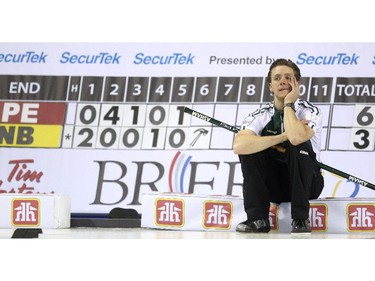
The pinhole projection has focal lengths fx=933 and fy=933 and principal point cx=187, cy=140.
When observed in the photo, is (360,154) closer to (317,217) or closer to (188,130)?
(188,130)

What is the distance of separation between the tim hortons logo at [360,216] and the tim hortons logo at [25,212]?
2.00 m

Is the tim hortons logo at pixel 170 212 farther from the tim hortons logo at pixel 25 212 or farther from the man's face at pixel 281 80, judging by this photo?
the man's face at pixel 281 80

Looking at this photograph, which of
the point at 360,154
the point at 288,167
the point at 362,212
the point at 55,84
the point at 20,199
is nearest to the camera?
the point at 288,167

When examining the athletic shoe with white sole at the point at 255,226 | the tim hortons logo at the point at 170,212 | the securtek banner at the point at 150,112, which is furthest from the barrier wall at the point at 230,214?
the securtek banner at the point at 150,112

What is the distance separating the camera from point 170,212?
5.79 metres

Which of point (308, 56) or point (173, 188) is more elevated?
point (308, 56)

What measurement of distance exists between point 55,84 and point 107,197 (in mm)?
1067

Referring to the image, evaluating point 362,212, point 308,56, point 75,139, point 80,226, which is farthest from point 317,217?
point 75,139

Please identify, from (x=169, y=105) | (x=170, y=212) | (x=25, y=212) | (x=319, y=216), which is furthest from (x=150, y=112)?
(x=319, y=216)

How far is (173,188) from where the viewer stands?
7.51 m

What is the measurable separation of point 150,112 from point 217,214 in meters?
2.12

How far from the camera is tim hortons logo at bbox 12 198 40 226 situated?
6082 mm

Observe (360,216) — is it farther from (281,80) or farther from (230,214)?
(281,80)

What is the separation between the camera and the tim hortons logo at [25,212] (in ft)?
20.0
